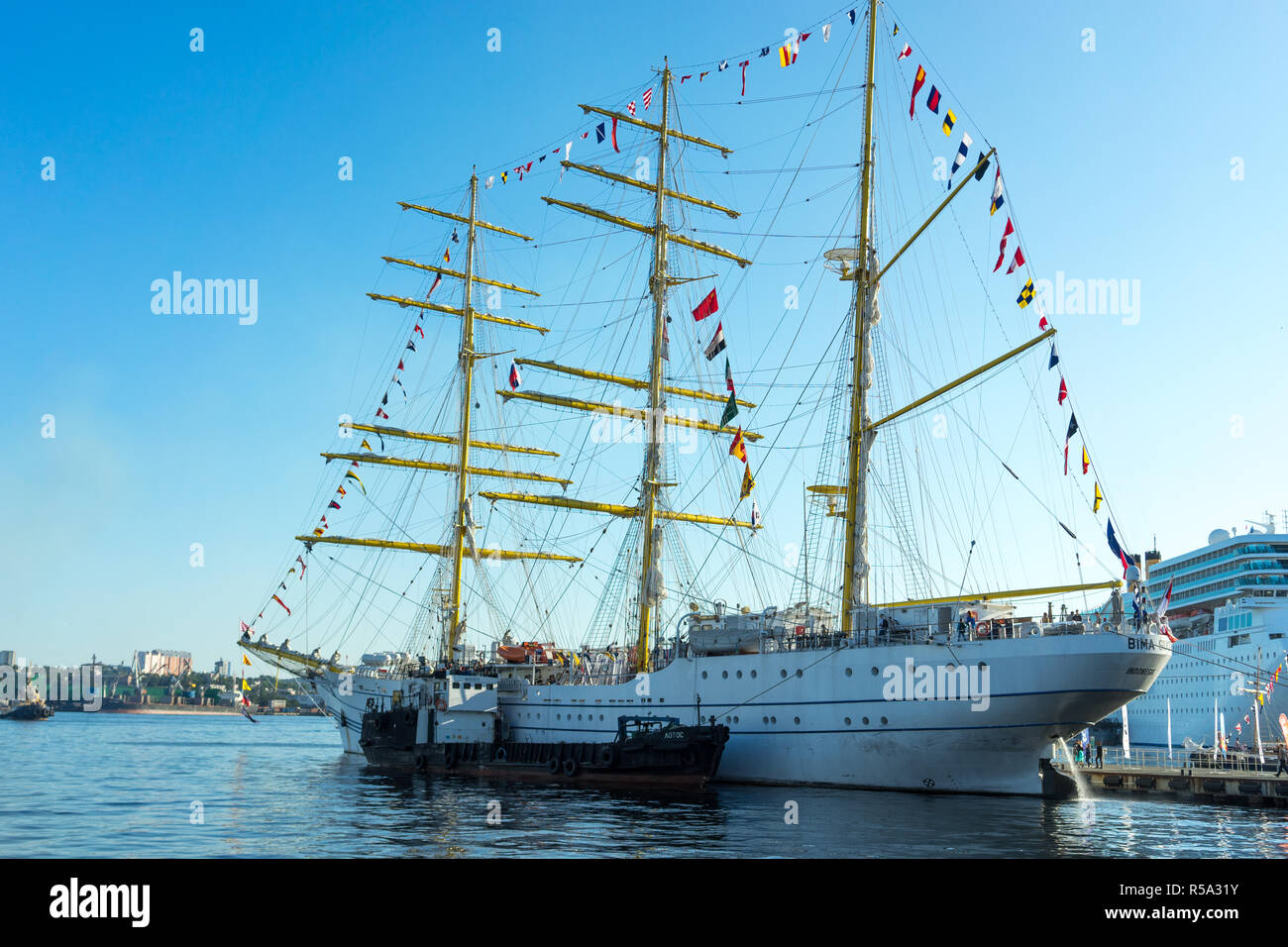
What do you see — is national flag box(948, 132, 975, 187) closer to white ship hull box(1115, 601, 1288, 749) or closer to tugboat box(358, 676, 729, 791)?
tugboat box(358, 676, 729, 791)

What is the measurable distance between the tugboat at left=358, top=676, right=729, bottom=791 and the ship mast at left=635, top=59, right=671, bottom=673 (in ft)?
19.9

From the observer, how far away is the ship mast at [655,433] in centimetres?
4744

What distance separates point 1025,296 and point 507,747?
27.8m

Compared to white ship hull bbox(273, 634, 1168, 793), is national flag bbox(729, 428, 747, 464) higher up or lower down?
higher up

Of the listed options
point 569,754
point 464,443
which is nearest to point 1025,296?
point 569,754

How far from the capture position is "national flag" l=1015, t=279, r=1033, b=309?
33.1m

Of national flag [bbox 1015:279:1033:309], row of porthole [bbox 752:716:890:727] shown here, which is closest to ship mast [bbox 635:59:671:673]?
row of porthole [bbox 752:716:890:727]

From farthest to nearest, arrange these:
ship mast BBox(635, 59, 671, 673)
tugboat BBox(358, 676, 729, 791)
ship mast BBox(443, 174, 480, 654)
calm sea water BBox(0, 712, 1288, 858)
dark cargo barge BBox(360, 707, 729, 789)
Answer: ship mast BBox(443, 174, 480, 654), ship mast BBox(635, 59, 671, 673), tugboat BBox(358, 676, 729, 791), dark cargo barge BBox(360, 707, 729, 789), calm sea water BBox(0, 712, 1288, 858)

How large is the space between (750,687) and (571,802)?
9.08m

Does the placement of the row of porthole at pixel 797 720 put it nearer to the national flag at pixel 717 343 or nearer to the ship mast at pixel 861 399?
the ship mast at pixel 861 399

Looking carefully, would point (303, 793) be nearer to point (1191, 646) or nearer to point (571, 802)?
point (571, 802)

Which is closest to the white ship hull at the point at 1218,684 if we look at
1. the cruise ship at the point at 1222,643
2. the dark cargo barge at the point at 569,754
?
the cruise ship at the point at 1222,643

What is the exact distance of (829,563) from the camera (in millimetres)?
43531
